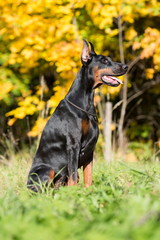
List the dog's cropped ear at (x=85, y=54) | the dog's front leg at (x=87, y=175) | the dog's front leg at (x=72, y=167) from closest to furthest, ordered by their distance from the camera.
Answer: the dog's front leg at (x=72, y=167) → the dog's front leg at (x=87, y=175) → the dog's cropped ear at (x=85, y=54)

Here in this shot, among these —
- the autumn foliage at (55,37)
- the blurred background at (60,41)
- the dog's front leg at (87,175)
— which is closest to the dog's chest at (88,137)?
the dog's front leg at (87,175)

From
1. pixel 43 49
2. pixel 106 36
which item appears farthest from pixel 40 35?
pixel 106 36

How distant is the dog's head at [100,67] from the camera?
431cm

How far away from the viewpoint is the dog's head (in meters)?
4.31

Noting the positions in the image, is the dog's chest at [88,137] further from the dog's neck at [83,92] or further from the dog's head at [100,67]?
the dog's head at [100,67]

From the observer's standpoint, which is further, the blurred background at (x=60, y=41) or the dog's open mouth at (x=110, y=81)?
the blurred background at (x=60, y=41)

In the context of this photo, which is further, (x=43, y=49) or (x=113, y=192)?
(x=43, y=49)

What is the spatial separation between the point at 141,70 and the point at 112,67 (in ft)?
18.4

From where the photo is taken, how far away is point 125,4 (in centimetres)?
645

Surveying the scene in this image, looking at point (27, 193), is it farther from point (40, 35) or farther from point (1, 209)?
point (40, 35)

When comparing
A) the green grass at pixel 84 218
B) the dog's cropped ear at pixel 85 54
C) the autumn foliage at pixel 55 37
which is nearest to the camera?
the green grass at pixel 84 218

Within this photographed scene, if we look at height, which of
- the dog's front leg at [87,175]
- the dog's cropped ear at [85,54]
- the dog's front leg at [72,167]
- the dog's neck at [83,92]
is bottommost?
the dog's front leg at [87,175]

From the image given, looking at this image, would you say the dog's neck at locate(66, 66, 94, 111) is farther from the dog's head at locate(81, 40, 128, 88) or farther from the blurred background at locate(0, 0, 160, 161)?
the blurred background at locate(0, 0, 160, 161)

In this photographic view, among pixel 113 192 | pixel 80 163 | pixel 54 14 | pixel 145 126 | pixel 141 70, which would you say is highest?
pixel 54 14
